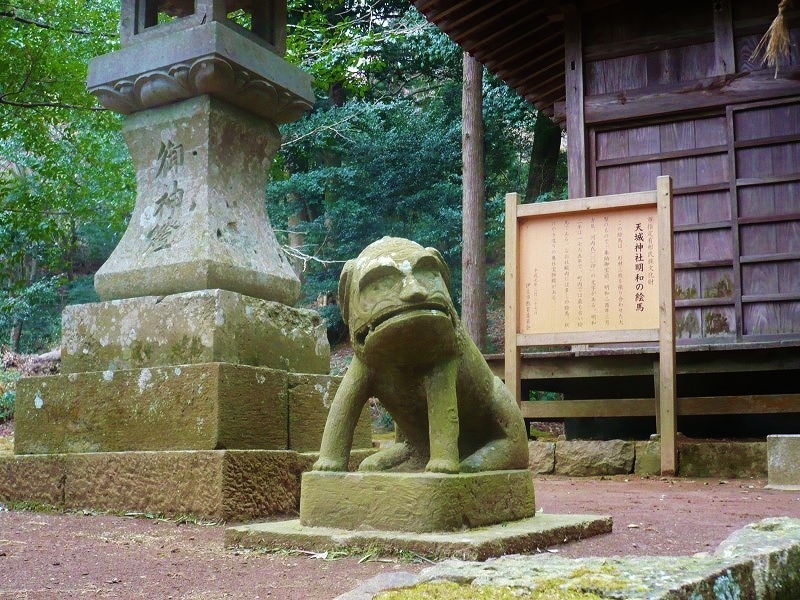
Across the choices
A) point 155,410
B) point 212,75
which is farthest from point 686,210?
point 155,410

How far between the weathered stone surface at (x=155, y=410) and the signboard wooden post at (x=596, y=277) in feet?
9.63

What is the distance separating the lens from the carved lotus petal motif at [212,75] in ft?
15.2

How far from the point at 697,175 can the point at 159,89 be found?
531 centimetres

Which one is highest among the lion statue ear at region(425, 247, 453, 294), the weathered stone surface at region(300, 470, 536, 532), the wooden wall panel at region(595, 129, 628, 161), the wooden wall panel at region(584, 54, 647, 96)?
the wooden wall panel at region(584, 54, 647, 96)

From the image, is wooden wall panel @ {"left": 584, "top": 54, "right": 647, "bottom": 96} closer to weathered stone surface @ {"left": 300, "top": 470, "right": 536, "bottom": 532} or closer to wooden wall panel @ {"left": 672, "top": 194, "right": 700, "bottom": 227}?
wooden wall panel @ {"left": 672, "top": 194, "right": 700, "bottom": 227}

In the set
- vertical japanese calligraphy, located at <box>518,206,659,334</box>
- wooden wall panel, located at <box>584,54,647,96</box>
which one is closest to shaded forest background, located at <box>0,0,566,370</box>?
wooden wall panel, located at <box>584,54,647,96</box>

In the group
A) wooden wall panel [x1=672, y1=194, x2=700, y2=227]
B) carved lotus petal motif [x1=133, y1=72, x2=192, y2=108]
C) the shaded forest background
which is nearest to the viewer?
carved lotus petal motif [x1=133, y1=72, x2=192, y2=108]

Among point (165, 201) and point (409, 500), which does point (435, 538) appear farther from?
point (165, 201)

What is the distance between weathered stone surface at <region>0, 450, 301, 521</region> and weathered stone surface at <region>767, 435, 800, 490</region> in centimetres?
353

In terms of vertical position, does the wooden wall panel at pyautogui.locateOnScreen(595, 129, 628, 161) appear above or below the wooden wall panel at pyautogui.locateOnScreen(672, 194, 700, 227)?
above

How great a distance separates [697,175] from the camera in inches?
317

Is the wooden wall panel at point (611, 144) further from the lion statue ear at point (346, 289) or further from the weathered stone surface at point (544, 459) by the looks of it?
the lion statue ear at point (346, 289)

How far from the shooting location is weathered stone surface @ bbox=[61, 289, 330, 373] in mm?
4379

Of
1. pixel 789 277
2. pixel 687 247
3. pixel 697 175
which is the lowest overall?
pixel 789 277
